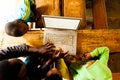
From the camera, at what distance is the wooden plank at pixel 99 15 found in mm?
1822

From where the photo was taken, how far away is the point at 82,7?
1.74 m

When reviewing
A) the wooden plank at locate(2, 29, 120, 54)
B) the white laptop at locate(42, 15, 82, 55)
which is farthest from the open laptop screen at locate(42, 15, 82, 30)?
the wooden plank at locate(2, 29, 120, 54)

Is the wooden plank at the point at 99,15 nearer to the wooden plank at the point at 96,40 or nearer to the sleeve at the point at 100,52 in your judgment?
the wooden plank at the point at 96,40

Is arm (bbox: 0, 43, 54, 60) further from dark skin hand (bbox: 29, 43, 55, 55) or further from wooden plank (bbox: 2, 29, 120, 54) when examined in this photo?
wooden plank (bbox: 2, 29, 120, 54)

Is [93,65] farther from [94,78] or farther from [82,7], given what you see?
[82,7]

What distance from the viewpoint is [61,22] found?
1.55 metres

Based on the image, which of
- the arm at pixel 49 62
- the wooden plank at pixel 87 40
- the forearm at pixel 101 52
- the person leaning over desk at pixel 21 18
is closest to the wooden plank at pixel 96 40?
the wooden plank at pixel 87 40

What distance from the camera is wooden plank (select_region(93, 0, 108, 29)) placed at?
1.82 m

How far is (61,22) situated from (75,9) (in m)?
0.24

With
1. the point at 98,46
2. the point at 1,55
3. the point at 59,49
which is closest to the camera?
the point at 1,55

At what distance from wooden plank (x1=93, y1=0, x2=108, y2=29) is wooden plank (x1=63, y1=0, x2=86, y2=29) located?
0.56 ft

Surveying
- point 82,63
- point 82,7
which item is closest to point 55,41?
point 82,63

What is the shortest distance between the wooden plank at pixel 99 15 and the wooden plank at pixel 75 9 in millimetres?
169

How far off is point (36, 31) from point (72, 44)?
0.97ft
